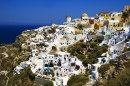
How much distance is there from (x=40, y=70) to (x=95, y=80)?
34.5 ft

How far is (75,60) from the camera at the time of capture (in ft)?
120

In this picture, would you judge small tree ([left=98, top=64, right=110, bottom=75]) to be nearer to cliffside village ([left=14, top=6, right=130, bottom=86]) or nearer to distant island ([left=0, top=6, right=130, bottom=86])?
distant island ([left=0, top=6, right=130, bottom=86])

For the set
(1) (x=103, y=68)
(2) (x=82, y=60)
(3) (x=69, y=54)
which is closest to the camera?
(1) (x=103, y=68)

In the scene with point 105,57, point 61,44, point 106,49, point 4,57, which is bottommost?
point 105,57

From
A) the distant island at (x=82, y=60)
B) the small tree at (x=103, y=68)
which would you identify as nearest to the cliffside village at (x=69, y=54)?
the distant island at (x=82, y=60)

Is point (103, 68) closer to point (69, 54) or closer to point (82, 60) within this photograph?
point (82, 60)

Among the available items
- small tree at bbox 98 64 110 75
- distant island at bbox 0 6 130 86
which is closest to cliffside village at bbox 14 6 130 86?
distant island at bbox 0 6 130 86

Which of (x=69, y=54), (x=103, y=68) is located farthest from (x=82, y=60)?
(x=103, y=68)

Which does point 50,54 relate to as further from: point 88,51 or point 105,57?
point 105,57

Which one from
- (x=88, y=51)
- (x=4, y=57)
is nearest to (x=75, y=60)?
(x=88, y=51)

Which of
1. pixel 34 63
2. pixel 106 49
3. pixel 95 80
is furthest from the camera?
pixel 34 63

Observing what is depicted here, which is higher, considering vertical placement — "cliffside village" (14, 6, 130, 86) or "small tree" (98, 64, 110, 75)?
"cliffside village" (14, 6, 130, 86)

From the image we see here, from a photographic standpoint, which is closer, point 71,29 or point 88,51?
point 88,51

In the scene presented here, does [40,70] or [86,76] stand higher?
[40,70]
